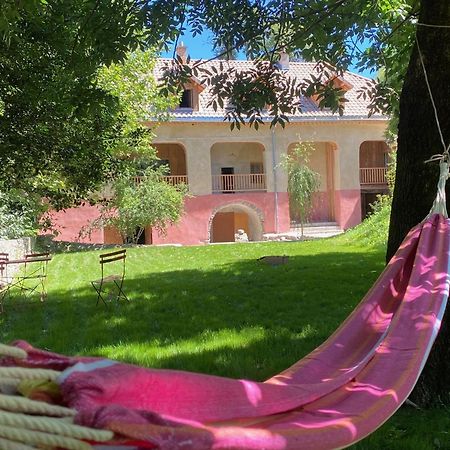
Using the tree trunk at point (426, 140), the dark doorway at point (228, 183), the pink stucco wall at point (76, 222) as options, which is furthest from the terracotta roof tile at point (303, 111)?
the tree trunk at point (426, 140)

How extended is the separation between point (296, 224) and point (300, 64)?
715cm

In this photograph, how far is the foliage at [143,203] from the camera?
16562 mm

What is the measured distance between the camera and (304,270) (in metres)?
8.67

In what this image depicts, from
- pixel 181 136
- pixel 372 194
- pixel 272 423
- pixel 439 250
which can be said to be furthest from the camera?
pixel 372 194

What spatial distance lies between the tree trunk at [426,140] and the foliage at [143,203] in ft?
45.2

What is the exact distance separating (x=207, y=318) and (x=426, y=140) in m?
3.20

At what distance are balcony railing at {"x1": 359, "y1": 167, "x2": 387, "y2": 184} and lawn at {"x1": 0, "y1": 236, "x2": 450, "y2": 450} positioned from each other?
12.9m

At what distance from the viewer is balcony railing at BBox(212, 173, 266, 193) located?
21109mm

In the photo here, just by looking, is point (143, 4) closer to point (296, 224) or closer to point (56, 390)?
point (56, 390)

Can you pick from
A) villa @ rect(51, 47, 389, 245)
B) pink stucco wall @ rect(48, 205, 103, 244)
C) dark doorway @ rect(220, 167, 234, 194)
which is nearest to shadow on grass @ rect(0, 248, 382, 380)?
pink stucco wall @ rect(48, 205, 103, 244)

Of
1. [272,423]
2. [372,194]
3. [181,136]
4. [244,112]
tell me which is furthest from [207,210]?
[272,423]

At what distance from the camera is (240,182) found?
69.7 ft

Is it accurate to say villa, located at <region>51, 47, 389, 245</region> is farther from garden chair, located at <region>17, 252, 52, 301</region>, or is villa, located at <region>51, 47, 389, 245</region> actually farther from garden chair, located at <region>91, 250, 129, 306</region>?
garden chair, located at <region>91, 250, 129, 306</region>

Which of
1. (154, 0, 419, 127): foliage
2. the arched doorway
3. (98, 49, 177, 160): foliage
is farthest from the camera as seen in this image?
the arched doorway
